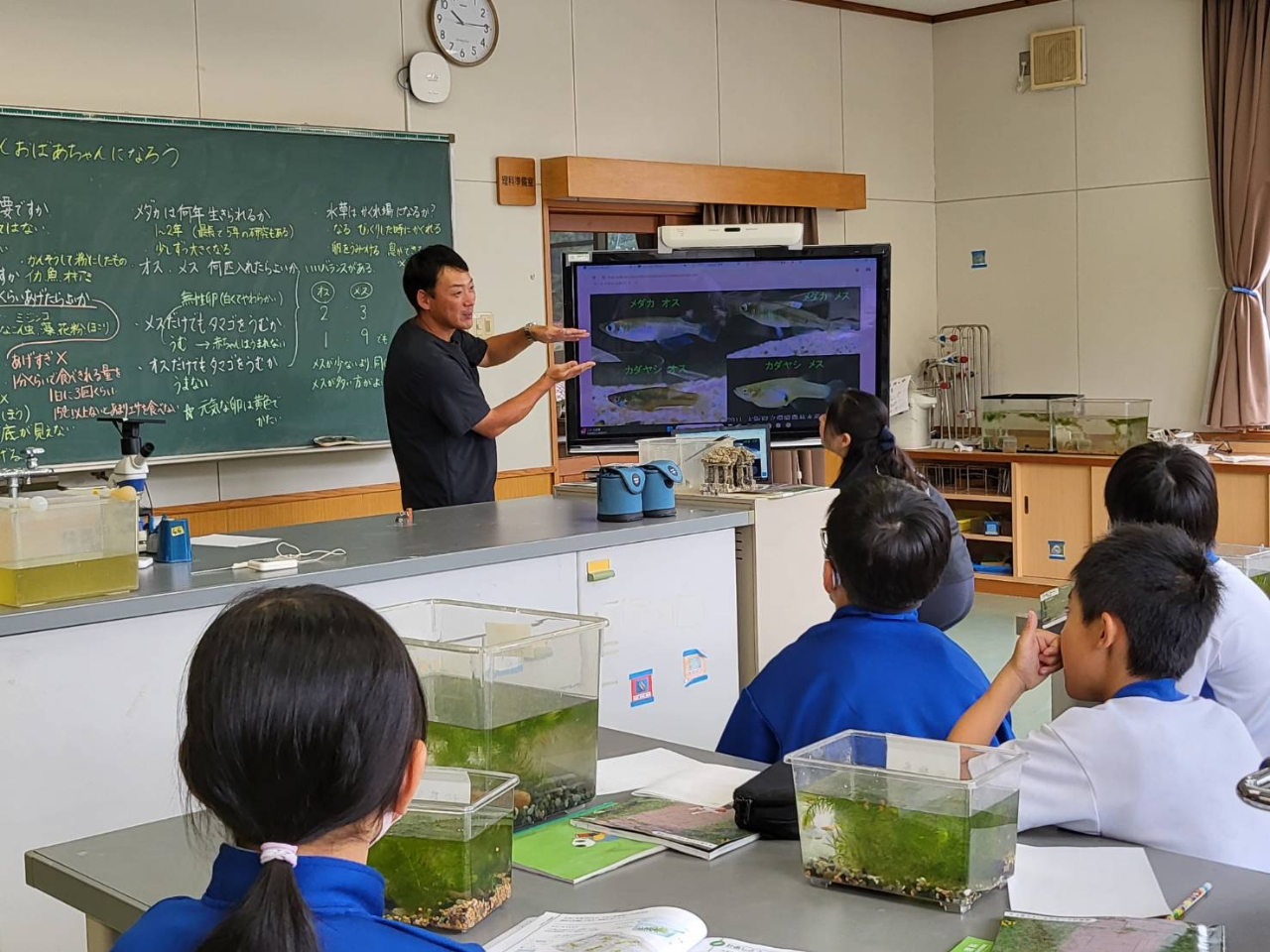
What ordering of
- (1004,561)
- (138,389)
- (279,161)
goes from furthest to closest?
(1004,561), (279,161), (138,389)

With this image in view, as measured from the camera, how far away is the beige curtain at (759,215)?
21.8 ft

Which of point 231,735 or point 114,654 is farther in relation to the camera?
point 114,654

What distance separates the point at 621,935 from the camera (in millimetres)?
1361

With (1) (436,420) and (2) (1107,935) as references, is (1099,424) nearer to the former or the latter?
(1) (436,420)

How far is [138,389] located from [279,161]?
39.5 inches

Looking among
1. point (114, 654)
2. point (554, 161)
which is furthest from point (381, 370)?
point (114, 654)

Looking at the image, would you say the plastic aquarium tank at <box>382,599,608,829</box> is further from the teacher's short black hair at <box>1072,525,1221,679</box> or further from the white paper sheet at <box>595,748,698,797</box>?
the teacher's short black hair at <box>1072,525,1221,679</box>

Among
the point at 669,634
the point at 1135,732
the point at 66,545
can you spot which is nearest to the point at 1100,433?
the point at 669,634

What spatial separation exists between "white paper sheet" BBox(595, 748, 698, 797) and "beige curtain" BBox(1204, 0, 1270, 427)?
5.46 meters

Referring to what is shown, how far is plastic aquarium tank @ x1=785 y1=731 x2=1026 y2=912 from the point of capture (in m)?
1.45

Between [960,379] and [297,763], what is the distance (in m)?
7.00

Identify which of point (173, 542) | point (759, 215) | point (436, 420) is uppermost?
point (759, 215)

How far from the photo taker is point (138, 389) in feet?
15.8

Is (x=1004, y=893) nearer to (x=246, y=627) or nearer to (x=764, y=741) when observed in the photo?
(x=764, y=741)
